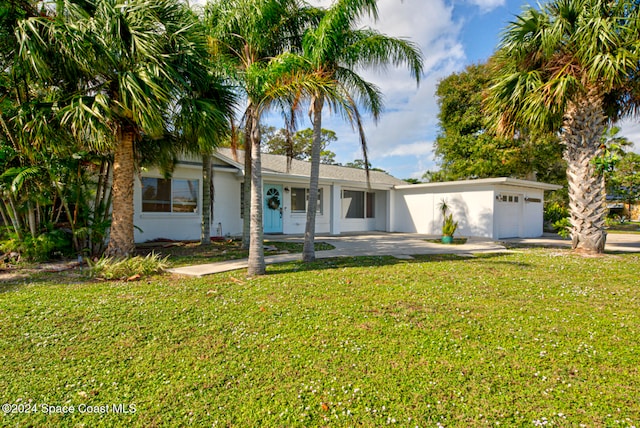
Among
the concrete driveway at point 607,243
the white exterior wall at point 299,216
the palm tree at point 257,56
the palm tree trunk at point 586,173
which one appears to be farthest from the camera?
the white exterior wall at point 299,216

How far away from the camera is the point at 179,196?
507 inches

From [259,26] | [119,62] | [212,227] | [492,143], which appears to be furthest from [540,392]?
[492,143]

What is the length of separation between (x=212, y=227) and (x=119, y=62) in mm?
7639

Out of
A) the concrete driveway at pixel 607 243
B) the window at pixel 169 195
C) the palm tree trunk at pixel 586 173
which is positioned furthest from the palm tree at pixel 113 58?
the concrete driveway at pixel 607 243

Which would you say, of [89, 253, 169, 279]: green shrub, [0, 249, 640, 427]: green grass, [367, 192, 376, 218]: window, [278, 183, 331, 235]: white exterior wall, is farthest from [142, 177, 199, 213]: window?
[367, 192, 376, 218]: window

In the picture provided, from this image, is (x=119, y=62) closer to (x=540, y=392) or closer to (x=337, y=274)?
(x=337, y=274)

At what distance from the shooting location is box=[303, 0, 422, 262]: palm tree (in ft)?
24.3

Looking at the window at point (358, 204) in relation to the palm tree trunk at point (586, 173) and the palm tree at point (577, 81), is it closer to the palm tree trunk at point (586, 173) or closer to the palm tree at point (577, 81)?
the palm tree at point (577, 81)

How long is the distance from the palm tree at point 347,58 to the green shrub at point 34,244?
19.6 ft

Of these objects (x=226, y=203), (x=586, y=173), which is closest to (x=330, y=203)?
(x=226, y=203)

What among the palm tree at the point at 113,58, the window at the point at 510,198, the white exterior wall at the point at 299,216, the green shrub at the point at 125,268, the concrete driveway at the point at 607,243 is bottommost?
the green shrub at the point at 125,268

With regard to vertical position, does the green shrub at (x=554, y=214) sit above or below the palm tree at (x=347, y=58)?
below

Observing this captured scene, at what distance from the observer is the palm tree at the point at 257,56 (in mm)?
6633

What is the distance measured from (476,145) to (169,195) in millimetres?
18071
